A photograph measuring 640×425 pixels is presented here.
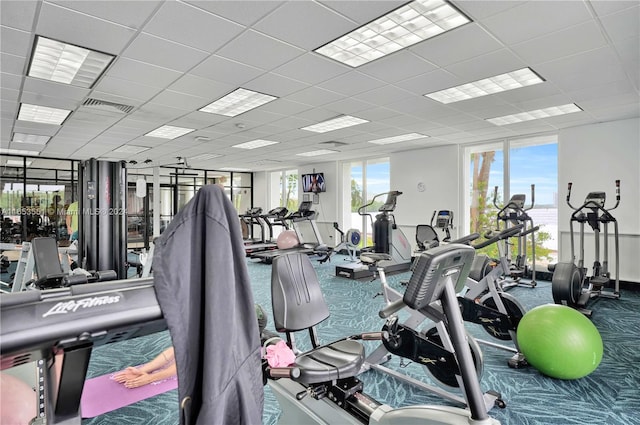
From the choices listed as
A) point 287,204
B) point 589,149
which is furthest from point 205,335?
point 287,204

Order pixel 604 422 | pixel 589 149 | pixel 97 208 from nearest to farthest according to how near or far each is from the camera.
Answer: pixel 604 422
pixel 97 208
pixel 589 149

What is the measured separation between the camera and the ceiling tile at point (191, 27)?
8.69ft

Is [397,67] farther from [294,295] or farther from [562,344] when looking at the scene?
[562,344]

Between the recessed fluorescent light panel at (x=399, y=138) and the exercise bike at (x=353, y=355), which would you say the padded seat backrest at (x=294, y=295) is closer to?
the exercise bike at (x=353, y=355)

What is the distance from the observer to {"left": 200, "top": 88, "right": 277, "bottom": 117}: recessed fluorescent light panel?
15.3 feet

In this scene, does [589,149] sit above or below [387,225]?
above

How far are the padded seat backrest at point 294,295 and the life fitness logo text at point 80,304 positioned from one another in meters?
1.72

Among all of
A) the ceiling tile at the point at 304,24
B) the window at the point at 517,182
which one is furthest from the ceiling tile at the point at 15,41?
the window at the point at 517,182

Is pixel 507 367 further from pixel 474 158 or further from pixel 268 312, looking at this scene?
pixel 474 158

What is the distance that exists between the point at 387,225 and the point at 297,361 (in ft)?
18.9

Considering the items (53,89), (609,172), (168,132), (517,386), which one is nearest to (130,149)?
(168,132)

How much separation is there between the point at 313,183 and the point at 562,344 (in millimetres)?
9288

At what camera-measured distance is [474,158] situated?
8383mm

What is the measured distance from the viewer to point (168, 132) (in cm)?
682
